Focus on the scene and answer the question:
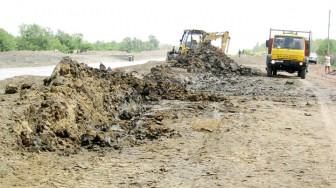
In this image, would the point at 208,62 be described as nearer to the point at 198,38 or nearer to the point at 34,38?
the point at 198,38

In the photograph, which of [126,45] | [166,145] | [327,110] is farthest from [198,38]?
[126,45]

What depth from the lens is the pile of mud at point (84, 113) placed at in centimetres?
788

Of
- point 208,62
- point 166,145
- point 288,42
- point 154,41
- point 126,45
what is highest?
point 154,41

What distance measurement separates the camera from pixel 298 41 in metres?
24.9

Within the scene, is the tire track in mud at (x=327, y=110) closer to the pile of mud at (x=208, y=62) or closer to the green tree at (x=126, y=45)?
the pile of mud at (x=208, y=62)

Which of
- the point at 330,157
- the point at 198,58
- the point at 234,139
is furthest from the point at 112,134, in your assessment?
the point at 198,58

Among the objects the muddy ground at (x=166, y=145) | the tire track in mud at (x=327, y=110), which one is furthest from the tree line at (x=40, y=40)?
the muddy ground at (x=166, y=145)

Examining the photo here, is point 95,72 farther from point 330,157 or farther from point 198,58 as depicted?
point 198,58

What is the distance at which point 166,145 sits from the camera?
8.33 m

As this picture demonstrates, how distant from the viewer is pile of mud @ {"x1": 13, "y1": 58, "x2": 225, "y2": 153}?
25.8 ft

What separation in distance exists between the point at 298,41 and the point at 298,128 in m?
15.9

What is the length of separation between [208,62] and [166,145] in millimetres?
22192

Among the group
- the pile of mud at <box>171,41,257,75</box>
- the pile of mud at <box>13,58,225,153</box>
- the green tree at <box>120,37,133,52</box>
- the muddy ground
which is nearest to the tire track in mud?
the muddy ground

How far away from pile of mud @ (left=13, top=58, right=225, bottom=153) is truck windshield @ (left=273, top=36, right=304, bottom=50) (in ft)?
38.7
